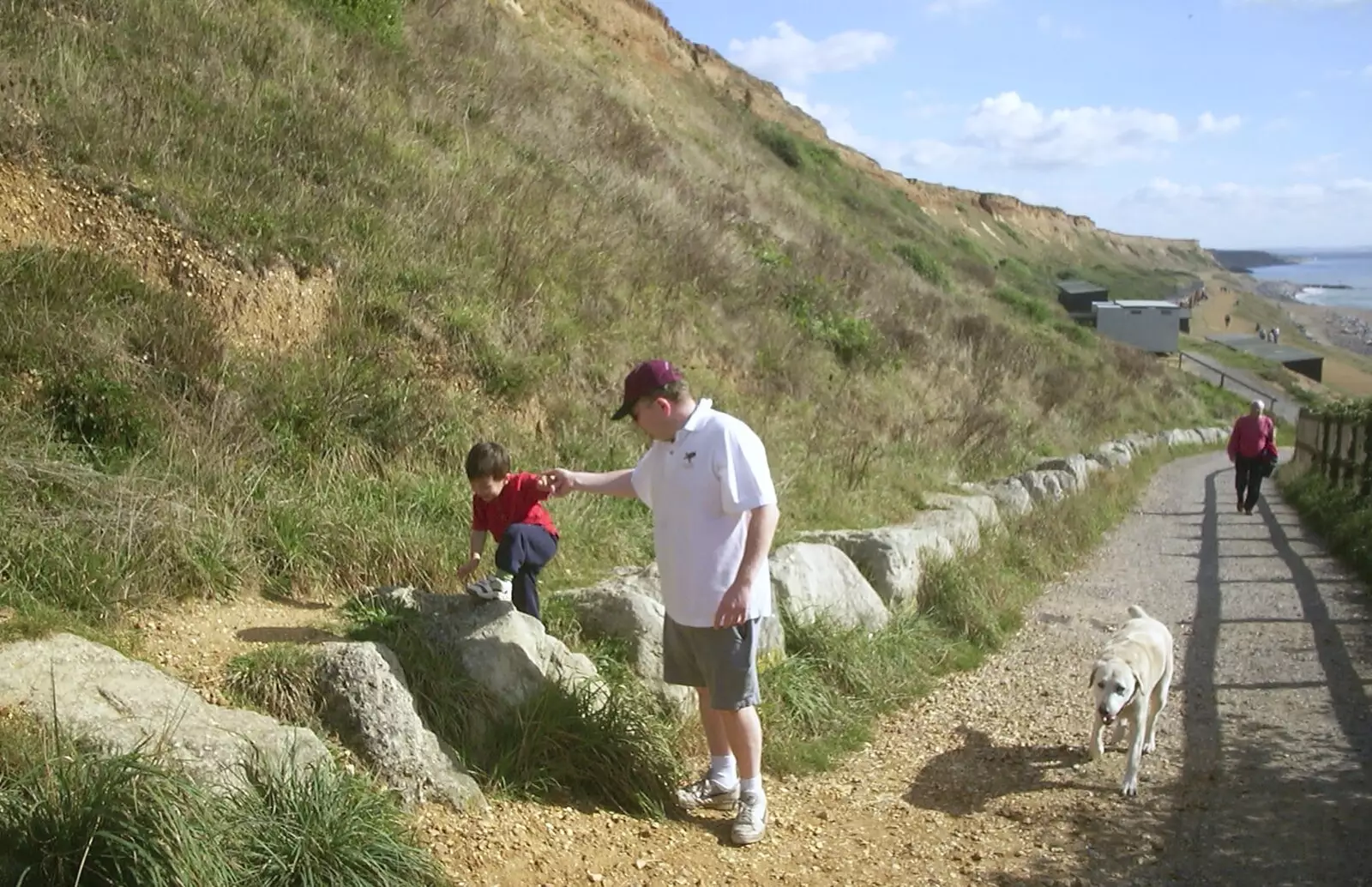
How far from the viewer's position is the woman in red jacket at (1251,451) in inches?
619

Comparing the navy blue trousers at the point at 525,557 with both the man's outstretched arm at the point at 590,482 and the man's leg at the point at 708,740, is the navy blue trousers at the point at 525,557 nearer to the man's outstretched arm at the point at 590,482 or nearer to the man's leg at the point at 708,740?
the man's outstretched arm at the point at 590,482

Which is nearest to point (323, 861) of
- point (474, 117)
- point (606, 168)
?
point (474, 117)

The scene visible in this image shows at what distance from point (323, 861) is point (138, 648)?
4.97 ft

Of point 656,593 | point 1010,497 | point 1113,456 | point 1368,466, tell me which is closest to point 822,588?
point 656,593

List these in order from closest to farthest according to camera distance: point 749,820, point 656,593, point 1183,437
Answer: point 749,820 → point 656,593 → point 1183,437

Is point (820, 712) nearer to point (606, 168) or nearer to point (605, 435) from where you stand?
point (605, 435)

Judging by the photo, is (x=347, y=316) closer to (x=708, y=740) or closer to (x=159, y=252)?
(x=159, y=252)

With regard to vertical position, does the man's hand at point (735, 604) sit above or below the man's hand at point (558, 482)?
below

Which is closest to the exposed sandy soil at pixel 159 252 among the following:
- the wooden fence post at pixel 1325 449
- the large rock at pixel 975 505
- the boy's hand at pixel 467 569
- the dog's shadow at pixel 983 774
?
the boy's hand at pixel 467 569

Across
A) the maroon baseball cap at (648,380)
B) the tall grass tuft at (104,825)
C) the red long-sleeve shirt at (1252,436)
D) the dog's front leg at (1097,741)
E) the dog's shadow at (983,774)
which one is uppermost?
the maroon baseball cap at (648,380)

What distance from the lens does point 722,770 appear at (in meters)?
4.92

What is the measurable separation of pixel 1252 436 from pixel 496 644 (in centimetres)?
1359

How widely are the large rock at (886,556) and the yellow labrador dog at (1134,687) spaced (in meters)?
1.83

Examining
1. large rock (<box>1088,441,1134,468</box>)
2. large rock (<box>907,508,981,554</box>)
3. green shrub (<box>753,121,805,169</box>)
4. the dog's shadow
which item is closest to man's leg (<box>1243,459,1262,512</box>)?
large rock (<box>1088,441,1134,468</box>)
